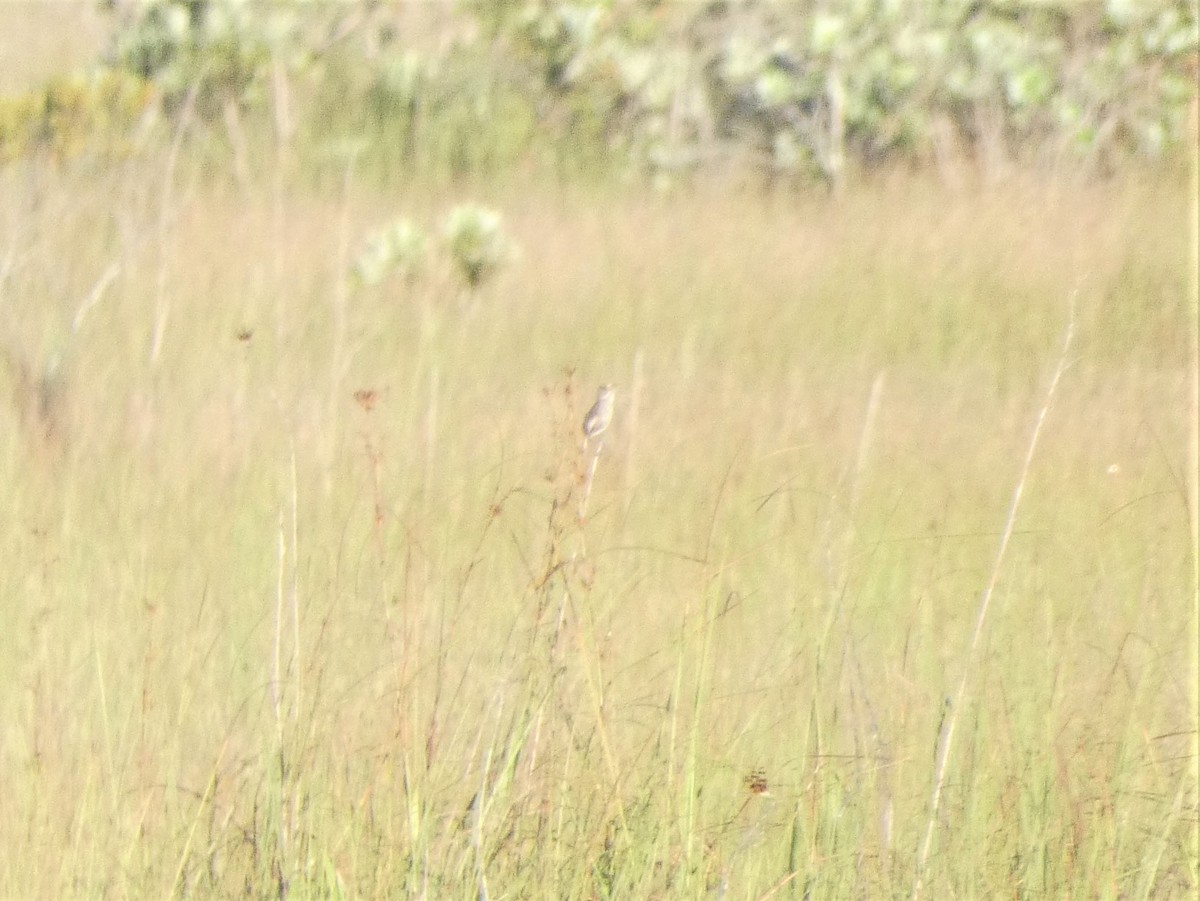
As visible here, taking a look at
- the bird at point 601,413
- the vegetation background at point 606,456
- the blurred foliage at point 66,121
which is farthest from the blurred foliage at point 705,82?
the bird at point 601,413

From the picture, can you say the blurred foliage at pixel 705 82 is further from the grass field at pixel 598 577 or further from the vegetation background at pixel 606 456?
the grass field at pixel 598 577

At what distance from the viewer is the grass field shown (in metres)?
1.70

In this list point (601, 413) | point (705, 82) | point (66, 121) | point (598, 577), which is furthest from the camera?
point (705, 82)

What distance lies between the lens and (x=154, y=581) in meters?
2.26

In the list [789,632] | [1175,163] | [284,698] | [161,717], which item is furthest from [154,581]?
[1175,163]

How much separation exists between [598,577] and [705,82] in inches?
210

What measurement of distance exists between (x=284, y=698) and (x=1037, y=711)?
912 millimetres

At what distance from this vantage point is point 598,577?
2.24m

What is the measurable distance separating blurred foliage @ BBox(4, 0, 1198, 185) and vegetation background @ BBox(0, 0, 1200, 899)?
0.09 ft

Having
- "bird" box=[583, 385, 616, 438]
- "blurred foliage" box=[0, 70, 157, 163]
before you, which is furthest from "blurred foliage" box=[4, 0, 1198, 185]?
"bird" box=[583, 385, 616, 438]

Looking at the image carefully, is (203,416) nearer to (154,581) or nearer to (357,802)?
(154,581)

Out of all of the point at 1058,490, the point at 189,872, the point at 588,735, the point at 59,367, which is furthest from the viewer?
the point at 59,367

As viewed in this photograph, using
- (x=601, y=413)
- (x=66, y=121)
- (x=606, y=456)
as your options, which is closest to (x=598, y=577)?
(x=601, y=413)

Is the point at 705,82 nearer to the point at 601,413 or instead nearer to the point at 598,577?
the point at 598,577
